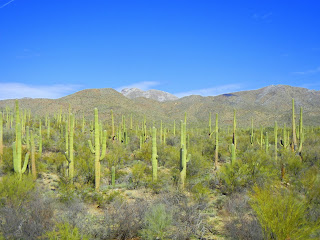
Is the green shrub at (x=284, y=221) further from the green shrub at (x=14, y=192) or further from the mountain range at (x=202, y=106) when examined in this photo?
the mountain range at (x=202, y=106)

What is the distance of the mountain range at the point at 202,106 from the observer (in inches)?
2554

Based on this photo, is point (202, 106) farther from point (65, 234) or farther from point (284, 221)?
point (65, 234)

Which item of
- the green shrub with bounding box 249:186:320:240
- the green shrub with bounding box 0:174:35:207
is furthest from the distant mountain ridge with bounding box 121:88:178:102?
the green shrub with bounding box 249:186:320:240

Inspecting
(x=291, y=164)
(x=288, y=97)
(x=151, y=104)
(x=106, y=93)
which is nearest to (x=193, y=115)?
(x=151, y=104)

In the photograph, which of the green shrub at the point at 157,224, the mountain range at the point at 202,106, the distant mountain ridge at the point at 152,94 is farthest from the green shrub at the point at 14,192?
the distant mountain ridge at the point at 152,94

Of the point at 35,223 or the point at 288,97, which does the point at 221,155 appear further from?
the point at 288,97

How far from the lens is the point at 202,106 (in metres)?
86.8

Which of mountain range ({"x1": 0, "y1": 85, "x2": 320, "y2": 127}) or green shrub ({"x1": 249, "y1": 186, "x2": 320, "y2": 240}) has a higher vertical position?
mountain range ({"x1": 0, "y1": 85, "x2": 320, "y2": 127})

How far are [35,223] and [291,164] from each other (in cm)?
1377

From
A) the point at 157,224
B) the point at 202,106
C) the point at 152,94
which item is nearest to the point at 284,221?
the point at 157,224

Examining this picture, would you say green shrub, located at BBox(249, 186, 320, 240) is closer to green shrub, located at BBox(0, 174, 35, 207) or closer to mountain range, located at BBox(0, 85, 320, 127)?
green shrub, located at BBox(0, 174, 35, 207)

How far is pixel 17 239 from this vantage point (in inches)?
227

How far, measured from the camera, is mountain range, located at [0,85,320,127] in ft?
213

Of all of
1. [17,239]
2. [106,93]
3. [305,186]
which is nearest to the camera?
[17,239]
